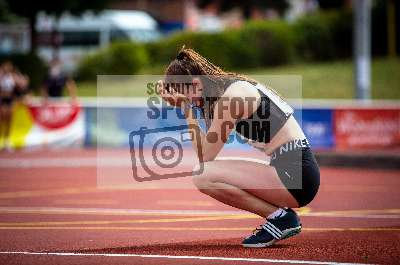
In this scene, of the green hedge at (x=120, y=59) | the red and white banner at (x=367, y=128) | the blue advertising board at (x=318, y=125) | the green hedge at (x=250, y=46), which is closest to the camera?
the red and white banner at (x=367, y=128)

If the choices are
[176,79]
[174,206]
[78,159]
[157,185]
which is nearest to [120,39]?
[78,159]

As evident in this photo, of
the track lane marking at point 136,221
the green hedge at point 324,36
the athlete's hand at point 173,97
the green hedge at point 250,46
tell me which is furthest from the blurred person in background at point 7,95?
the green hedge at point 324,36

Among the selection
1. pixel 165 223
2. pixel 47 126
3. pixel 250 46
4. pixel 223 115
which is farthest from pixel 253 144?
pixel 250 46

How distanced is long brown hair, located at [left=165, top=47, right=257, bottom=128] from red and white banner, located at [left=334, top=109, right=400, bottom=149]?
1554 cm

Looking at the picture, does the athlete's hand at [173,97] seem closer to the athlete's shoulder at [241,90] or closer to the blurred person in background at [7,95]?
the athlete's shoulder at [241,90]

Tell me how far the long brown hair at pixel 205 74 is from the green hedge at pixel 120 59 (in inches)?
1426

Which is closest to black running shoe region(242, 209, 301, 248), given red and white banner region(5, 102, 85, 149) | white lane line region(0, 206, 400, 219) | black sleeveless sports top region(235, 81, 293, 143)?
black sleeveless sports top region(235, 81, 293, 143)

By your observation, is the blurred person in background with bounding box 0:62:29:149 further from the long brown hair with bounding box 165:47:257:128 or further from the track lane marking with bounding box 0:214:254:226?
the long brown hair with bounding box 165:47:257:128

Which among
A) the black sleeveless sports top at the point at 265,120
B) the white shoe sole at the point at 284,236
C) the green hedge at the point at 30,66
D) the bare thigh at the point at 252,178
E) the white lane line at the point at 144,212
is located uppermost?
the green hedge at the point at 30,66

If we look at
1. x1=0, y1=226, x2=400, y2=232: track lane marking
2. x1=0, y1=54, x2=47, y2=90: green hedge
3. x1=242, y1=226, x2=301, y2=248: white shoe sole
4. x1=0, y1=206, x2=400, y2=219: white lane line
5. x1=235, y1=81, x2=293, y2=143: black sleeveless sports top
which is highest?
x1=0, y1=54, x2=47, y2=90: green hedge

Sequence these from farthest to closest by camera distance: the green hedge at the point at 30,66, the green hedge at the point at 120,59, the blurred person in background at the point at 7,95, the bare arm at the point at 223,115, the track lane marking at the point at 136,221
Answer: the green hedge at the point at 120,59, the green hedge at the point at 30,66, the blurred person in background at the point at 7,95, the track lane marking at the point at 136,221, the bare arm at the point at 223,115

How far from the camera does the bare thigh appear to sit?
8547 millimetres

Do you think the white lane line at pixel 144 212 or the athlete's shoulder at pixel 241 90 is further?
the white lane line at pixel 144 212

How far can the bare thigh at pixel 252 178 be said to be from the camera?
8.55 m
